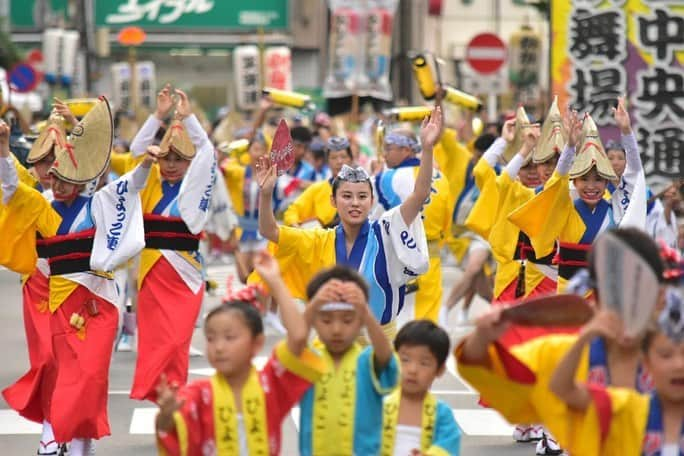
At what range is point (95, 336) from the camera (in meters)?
8.77

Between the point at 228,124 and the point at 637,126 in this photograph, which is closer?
the point at 637,126

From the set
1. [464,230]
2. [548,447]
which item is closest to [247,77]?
[464,230]

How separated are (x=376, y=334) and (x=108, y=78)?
→ 146 feet

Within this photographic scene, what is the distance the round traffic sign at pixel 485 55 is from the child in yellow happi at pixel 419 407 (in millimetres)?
Result: 17165

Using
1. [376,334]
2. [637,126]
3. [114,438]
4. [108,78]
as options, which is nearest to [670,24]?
[637,126]

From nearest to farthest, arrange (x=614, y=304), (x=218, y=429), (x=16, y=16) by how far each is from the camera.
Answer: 1. (x=614, y=304)
2. (x=218, y=429)
3. (x=16, y=16)

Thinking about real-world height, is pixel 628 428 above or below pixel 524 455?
above

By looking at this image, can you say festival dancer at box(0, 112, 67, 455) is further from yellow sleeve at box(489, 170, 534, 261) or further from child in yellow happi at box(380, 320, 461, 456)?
child in yellow happi at box(380, 320, 461, 456)

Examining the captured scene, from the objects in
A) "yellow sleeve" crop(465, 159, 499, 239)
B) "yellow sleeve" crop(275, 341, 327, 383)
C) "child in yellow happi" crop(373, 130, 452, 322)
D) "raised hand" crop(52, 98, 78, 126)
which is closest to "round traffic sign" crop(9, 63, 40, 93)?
"child in yellow happi" crop(373, 130, 452, 322)

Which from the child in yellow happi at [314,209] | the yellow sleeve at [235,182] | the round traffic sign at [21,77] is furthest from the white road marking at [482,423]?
the round traffic sign at [21,77]

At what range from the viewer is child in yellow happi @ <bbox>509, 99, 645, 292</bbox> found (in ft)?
29.7

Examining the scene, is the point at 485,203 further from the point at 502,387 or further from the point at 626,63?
the point at 502,387

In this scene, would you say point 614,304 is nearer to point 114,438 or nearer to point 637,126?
point 114,438

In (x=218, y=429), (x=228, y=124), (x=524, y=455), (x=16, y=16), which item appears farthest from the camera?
(x=16, y=16)
